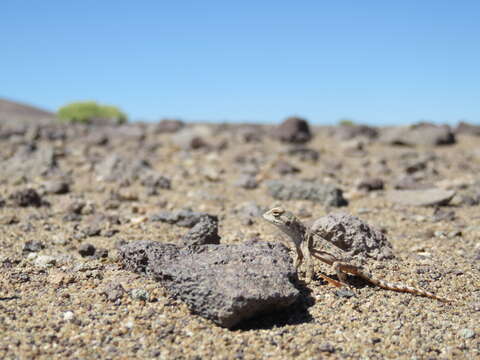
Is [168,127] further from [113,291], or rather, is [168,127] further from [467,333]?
Answer: [467,333]

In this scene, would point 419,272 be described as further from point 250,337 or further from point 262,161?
point 262,161

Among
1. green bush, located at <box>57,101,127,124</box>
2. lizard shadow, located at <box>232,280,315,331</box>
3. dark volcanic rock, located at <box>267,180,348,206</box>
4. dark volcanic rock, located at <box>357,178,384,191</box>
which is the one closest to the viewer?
lizard shadow, located at <box>232,280,315,331</box>

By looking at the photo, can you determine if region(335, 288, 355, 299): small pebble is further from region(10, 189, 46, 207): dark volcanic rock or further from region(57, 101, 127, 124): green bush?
region(57, 101, 127, 124): green bush

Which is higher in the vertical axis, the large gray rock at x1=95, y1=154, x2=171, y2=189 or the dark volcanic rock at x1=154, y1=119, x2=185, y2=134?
the dark volcanic rock at x1=154, y1=119, x2=185, y2=134

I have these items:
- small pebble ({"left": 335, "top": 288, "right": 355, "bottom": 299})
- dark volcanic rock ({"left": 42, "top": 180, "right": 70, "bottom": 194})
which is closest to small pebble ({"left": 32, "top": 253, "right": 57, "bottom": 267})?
small pebble ({"left": 335, "top": 288, "right": 355, "bottom": 299})

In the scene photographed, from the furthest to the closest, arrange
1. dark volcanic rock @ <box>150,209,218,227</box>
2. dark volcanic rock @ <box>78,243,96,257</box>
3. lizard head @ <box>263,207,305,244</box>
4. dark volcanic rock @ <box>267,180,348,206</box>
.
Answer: dark volcanic rock @ <box>267,180,348,206</box>, dark volcanic rock @ <box>150,209,218,227</box>, dark volcanic rock @ <box>78,243,96,257</box>, lizard head @ <box>263,207,305,244</box>

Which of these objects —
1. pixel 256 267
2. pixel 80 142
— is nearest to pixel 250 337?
pixel 256 267
